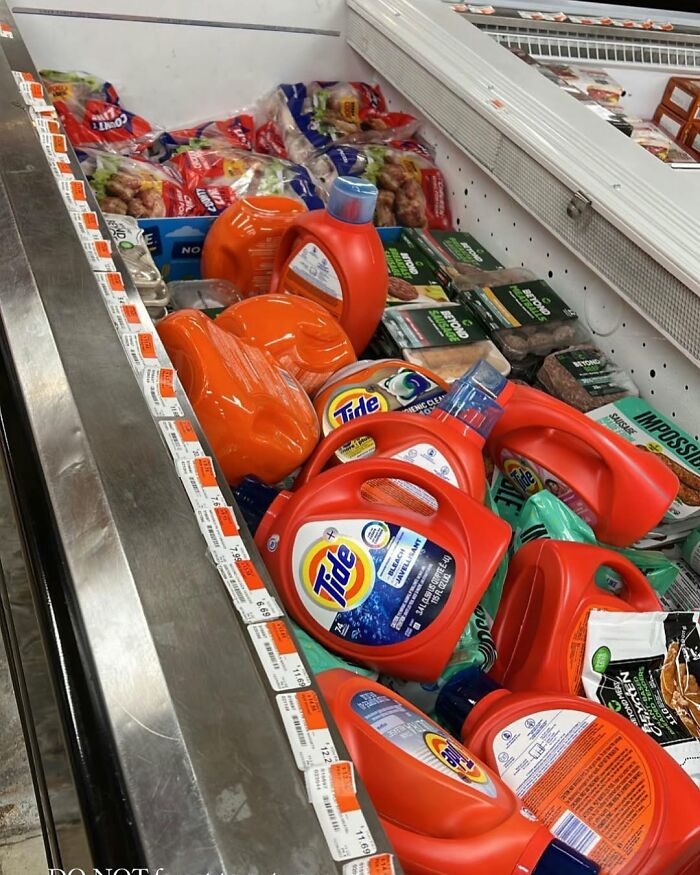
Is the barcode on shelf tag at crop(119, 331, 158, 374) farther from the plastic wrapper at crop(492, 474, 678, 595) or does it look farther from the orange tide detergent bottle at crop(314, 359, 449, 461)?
the plastic wrapper at crop(492, 474, 678, 595)

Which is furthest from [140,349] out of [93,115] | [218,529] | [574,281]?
[93,115]

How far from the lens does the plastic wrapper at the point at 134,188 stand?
1.96 m

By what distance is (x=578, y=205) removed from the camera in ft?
5.34

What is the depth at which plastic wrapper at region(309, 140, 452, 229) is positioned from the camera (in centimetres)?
218

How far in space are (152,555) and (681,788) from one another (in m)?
0.63

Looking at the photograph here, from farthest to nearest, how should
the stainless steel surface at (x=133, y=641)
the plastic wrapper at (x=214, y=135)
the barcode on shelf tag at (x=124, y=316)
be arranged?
the plastic wrapper at (x=214, y=135) < the barcode on shelf tag at (x=124, y=316) < the stainless steel surface at (x=133, y=641)

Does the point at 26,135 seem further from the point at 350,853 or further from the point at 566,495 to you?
the point at 350,853

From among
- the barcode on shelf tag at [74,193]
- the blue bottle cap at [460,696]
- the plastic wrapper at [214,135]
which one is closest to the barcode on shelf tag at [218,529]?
the blue bottle cap at [460,696]

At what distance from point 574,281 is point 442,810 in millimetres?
1332

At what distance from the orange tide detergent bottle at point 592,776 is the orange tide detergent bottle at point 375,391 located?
0.49 metres

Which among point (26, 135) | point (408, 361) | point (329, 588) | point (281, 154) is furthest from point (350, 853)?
point (281, 154)

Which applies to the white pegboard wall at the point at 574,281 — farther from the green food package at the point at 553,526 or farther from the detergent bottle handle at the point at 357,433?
the detergent bottle handle at the point at 357,433

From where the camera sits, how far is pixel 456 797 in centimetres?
75

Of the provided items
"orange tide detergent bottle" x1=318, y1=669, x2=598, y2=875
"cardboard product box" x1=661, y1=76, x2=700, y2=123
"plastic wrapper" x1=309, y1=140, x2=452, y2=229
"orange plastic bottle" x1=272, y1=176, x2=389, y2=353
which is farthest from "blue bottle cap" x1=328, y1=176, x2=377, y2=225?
"cardboard product box" x1=661, y1=76, x2=700, y2=123
